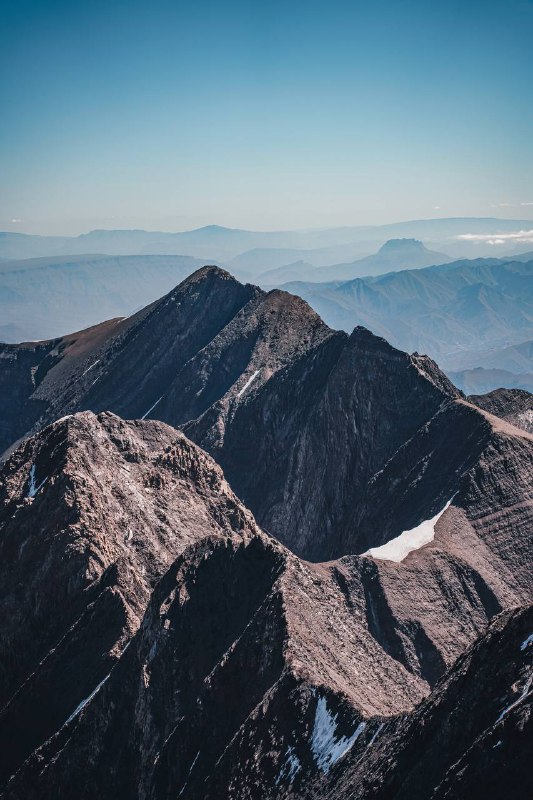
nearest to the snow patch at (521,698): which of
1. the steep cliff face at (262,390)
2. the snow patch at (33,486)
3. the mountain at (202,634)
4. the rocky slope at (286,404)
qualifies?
the mountain at (202,634)

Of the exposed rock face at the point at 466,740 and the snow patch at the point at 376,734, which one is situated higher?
the exposed rock face at the point at 466,740

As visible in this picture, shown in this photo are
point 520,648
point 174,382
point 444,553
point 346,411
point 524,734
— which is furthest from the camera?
point 174,382

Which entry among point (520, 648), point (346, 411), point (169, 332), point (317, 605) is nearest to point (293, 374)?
point (346, 411)

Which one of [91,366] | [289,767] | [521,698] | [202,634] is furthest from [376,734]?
[91,366]

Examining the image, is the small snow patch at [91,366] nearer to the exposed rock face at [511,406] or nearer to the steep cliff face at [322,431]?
the steep cliff face at [322,431]

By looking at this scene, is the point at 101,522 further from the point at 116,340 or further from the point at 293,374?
the point at 116,340
